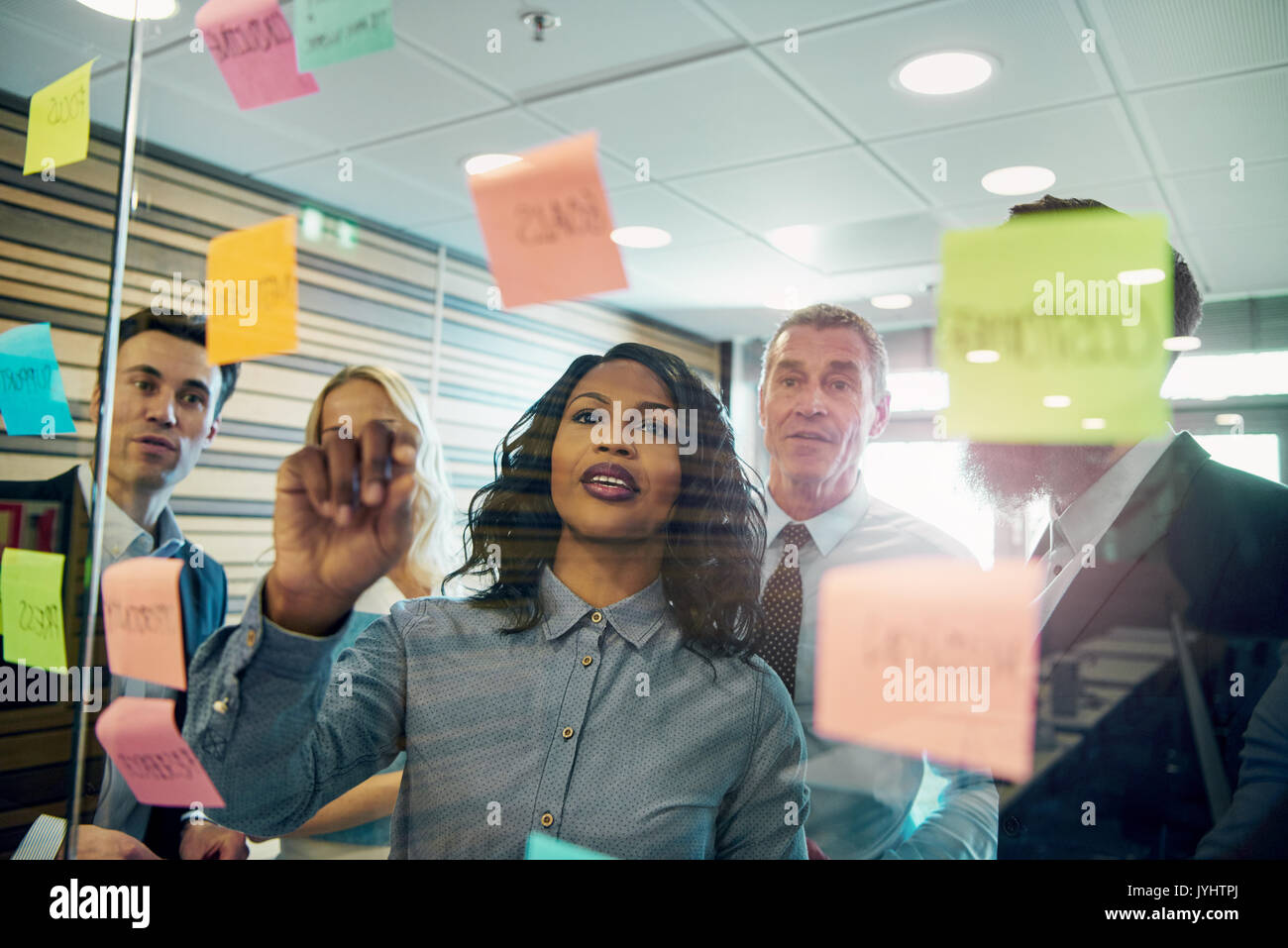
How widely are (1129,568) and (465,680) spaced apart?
2.16 ft

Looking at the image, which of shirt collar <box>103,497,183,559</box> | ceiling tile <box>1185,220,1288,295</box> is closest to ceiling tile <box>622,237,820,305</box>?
ceiling tile <box>1185,220,1288,295</box>

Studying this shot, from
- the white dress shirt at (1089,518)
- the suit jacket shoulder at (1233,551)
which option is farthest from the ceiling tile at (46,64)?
the suit jacket shoulder at (1233,551)

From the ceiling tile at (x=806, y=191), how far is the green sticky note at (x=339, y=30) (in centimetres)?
35

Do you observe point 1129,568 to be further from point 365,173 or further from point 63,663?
point 63,663

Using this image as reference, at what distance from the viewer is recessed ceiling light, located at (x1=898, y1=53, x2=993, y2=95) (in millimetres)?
754

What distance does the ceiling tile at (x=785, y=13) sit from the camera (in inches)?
29.5

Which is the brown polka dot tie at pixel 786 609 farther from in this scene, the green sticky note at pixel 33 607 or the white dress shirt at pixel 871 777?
the green sticky note at pixel 33 607

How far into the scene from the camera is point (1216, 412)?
76 centimetres

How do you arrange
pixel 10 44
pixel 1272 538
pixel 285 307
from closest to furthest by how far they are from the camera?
1. pixel 1272 538
2. pixel 285 307
3. pixel 10 44

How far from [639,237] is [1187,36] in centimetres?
52

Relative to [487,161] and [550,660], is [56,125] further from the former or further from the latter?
[550,660]

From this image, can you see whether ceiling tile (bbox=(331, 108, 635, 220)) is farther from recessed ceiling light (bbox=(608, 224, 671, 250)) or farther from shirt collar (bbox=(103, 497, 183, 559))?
shirt collar (bbox=(103, 497, 183, 559))
